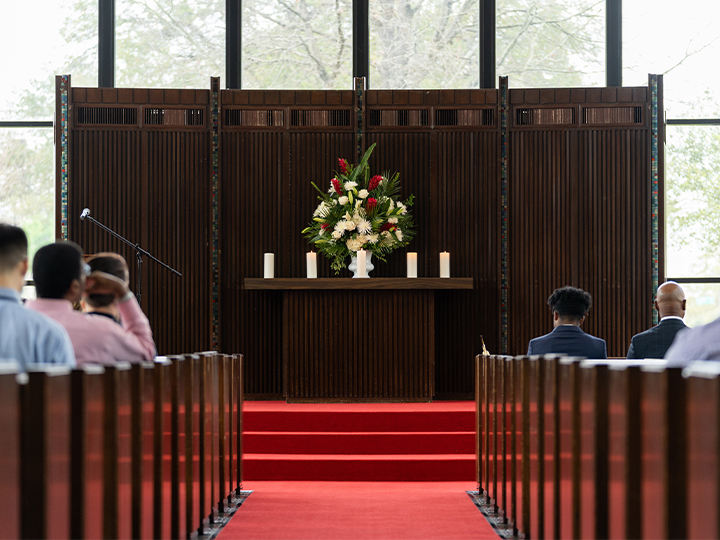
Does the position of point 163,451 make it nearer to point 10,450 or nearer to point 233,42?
point 10,450

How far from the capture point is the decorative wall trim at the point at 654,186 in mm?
7367

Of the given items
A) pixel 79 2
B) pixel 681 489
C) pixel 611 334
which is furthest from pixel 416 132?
pixel 681 489

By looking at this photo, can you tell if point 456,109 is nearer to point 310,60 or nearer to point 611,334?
point 310,60

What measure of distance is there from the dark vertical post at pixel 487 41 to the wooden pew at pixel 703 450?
21.5 feet

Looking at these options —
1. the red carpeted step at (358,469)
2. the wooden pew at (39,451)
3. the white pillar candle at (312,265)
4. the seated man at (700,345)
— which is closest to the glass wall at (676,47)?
the white pillar candle at (312,265)

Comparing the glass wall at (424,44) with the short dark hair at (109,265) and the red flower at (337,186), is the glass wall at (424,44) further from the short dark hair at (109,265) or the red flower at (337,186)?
the short dark hair at (109,265)

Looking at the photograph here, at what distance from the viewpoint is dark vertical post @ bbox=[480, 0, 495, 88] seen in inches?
311

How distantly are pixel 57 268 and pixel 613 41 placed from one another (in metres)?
6.73

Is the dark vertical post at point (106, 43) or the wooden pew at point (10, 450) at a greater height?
the dark vertical post at point (106, 43)

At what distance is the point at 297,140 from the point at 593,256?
117 inches

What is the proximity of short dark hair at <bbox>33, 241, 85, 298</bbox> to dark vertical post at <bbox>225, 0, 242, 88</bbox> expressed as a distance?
5.52 m

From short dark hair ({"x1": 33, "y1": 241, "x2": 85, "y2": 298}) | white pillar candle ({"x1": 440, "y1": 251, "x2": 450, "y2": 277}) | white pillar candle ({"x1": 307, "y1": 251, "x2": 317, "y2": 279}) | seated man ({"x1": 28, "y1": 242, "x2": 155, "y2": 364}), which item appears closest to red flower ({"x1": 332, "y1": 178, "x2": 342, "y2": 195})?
white pillar candle ({"x1": 307, "y1": 251, "x2": 317, "y2": 279})

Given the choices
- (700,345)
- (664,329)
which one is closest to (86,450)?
(700,345)

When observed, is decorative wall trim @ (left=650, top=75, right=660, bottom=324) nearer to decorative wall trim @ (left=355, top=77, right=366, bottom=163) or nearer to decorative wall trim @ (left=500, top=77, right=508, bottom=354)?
decorative wall trim @ (left=500, top=77, right=508, bottom=354)
